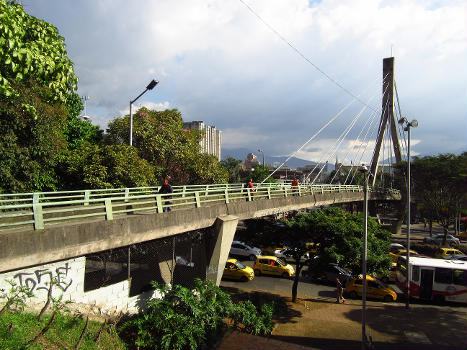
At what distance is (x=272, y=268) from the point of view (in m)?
20.1

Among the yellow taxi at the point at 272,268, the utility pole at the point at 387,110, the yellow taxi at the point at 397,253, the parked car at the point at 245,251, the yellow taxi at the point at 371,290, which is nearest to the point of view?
the yellow taxi at the point at 371,290

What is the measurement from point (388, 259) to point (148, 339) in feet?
34.2

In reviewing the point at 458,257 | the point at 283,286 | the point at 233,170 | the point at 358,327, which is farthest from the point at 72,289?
the point at 233,170

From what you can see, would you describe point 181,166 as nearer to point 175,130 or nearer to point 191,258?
point 175,130

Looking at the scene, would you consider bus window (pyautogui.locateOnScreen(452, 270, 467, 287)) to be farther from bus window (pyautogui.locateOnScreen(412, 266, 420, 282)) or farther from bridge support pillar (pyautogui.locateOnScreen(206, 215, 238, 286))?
bridge support pillar (pyautogui.locateOnScreen(206, 215, 238, 286))

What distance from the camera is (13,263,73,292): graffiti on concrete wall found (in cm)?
836

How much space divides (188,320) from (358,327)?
23.1 ft

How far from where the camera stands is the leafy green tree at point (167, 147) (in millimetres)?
22656

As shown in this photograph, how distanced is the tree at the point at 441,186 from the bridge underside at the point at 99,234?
81.5ft

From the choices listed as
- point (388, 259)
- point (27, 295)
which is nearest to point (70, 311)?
point (27, 295)

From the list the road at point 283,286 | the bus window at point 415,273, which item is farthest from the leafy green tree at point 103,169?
the bus window at point 415,273

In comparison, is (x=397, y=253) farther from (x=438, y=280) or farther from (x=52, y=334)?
(x=52, y=334)

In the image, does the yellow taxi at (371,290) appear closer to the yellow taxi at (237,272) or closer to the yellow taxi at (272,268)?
the yellow taxi at (272,268)

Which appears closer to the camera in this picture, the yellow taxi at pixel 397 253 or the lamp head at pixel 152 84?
the lamp head at pixel 152 84
